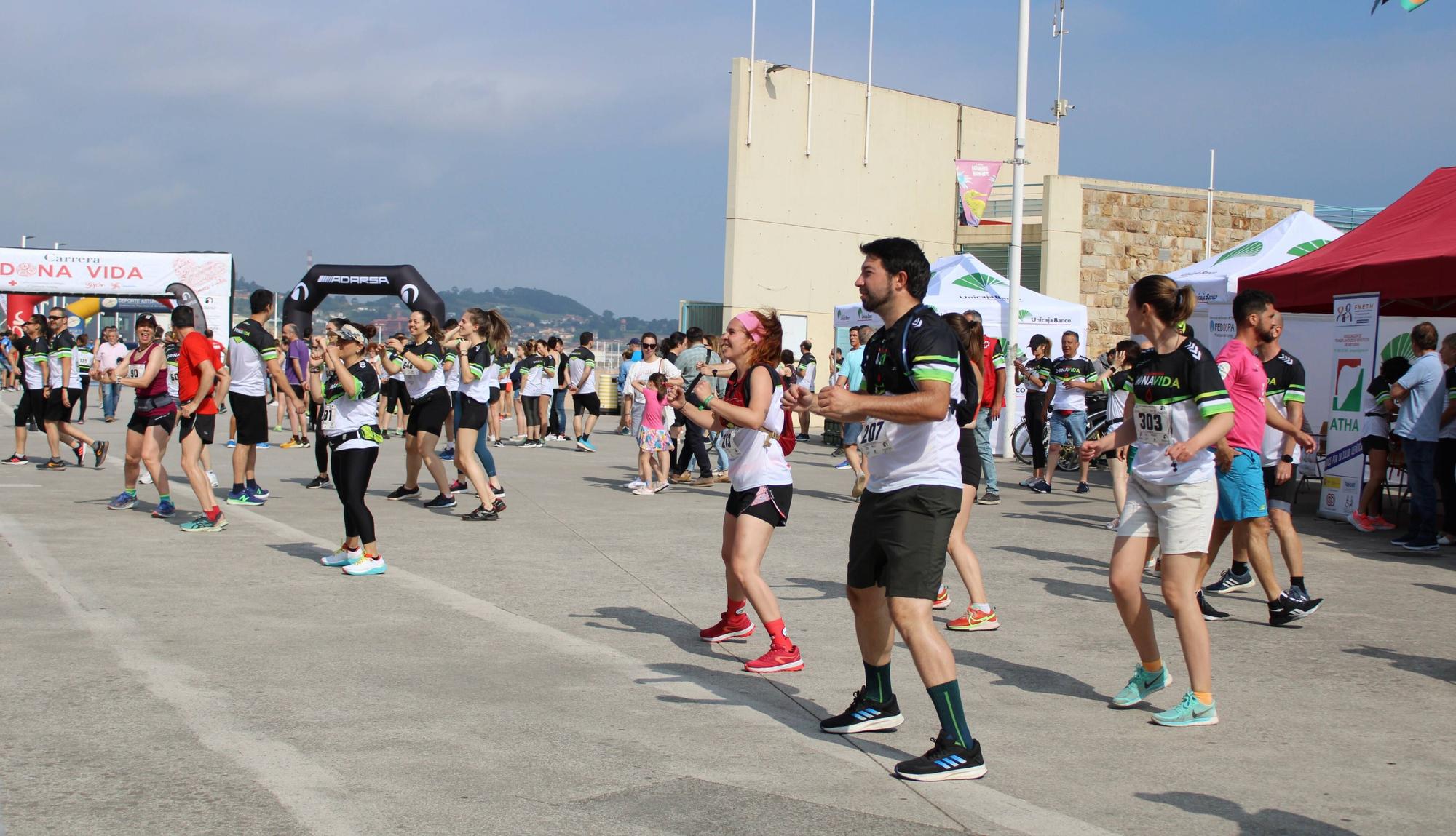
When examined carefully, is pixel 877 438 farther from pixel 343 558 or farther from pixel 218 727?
pixel 343 558

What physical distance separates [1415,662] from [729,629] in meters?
3.57

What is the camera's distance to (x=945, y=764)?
164 inches

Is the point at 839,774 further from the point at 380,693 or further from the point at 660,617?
the point at 660,617

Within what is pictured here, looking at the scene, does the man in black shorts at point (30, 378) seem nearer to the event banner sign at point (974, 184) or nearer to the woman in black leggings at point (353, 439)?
the woman in black leggings at point (353, 439)

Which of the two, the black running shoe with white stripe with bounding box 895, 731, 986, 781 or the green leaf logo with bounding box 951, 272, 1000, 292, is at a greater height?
the green leaf logo with bounding box 951, 272, 1000, 292

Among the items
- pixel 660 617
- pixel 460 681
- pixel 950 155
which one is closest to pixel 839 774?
pixel 460 681

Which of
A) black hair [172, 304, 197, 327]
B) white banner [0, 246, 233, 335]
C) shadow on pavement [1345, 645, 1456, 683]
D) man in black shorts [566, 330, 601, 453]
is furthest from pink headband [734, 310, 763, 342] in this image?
white banner [0, 246, 233, 335]

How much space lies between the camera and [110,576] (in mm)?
7688

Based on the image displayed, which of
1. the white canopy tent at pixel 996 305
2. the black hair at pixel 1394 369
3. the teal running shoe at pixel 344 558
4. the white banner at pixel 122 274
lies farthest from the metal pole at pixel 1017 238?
the white banner at pixel 122 274

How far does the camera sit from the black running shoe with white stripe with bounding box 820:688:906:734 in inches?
186

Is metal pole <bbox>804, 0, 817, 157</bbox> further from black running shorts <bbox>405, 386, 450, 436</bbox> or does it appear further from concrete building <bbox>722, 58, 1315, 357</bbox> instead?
black running shorts <bbox>405, 386, 450, 436</bbox>

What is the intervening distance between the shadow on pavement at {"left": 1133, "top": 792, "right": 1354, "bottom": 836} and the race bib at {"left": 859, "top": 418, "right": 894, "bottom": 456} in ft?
4.86

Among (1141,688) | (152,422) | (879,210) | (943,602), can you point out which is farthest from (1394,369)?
(879,210)

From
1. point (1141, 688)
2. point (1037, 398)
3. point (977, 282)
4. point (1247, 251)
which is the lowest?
point (1141, 688)
